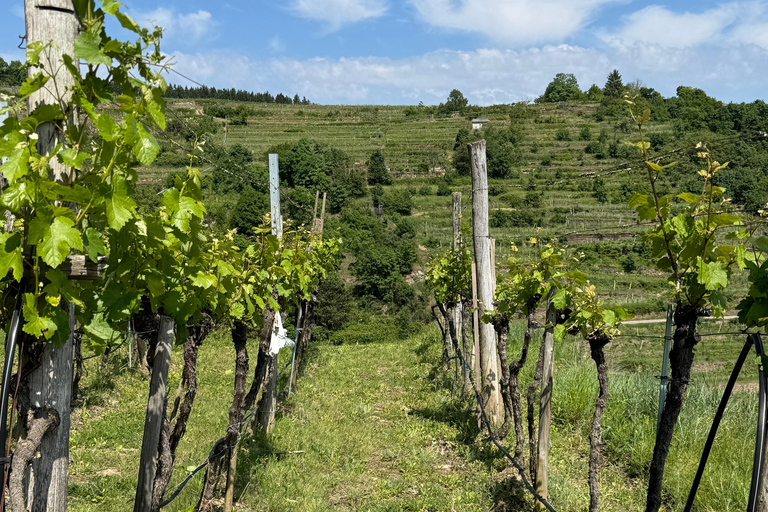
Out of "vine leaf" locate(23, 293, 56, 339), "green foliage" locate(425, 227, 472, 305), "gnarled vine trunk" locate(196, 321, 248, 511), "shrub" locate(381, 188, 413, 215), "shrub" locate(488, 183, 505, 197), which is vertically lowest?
"gnarled vine trunk" locate(196, 321, 248, 511)

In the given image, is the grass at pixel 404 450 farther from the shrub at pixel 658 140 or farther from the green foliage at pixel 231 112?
the green foliage at pixel 231 112

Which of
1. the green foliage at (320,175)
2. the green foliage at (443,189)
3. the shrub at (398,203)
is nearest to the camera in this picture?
the green foliage at (320,175)

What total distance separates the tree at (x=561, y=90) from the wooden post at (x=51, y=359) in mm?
86329

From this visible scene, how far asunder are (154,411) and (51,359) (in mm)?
1015

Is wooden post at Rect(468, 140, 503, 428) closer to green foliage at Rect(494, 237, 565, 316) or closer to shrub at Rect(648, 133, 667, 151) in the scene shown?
green foliage at Rect(494, 237, 565, 316)

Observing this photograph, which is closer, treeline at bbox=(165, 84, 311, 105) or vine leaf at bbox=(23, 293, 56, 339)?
vine leaf at bbox=(23, 293, 56, 339)

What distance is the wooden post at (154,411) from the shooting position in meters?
2.51

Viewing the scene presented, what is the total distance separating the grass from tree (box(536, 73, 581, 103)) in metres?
82.3

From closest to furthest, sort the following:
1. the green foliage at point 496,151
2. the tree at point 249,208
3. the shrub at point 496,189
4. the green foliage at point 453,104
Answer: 1. the tree at point 249,208
2. the shrub at point 496,189
3. the green foliage at point 496,151
4. the green foliage at point 453,104

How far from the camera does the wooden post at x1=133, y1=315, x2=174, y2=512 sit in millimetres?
2510

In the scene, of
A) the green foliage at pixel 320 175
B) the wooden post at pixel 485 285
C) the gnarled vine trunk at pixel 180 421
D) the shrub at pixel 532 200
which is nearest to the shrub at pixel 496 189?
the shrub at pixel 532 200

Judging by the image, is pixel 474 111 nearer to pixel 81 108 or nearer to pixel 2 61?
pixel 2 61

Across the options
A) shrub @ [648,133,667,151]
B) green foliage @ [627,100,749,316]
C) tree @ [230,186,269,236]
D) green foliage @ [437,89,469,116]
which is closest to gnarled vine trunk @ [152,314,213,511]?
green foliage @ [627,100,749,316]

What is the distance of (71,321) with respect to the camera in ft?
5.66
